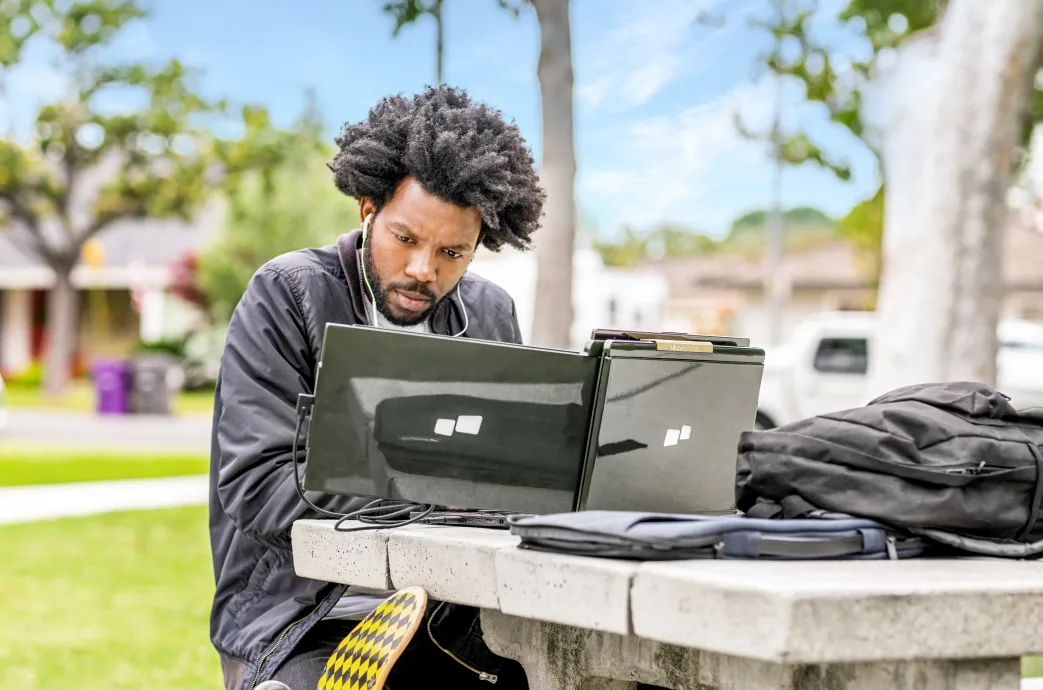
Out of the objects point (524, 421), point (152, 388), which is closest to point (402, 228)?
point (524, 421)

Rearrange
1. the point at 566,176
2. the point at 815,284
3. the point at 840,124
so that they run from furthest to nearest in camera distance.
A: 1. the point at 815,284
2. the point at 840,124
3. the point at 566,176

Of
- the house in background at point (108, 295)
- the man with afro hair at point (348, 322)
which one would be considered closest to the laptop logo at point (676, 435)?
the man with afro hair at point (348, 322)

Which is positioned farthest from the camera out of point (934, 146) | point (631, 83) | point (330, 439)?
point (934, 146)

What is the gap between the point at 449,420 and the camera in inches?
74.6

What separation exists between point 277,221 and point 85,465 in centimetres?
1819

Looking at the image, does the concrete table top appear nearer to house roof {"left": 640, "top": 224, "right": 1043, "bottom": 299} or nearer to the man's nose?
the man's nose

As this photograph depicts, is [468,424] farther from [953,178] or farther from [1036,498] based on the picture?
[953,178]

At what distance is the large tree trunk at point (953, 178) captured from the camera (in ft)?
20.2

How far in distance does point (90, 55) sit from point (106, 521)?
16.3 m

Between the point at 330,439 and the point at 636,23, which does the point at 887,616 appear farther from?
the point at 636,23

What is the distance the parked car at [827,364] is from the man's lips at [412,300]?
1085 cm

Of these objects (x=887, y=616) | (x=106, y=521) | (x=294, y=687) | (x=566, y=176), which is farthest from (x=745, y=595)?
(x=106, y=521)

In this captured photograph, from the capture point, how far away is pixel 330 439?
184cm

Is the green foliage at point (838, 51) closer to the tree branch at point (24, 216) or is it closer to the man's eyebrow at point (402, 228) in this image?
the man's eyebrow at point (402, 228)
